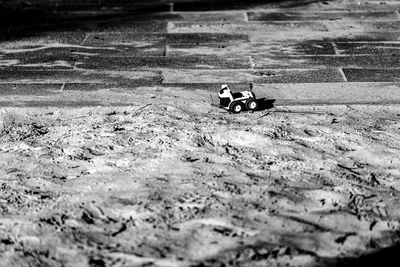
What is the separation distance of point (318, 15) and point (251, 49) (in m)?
1.39

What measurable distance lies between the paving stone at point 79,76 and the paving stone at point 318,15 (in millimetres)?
2017

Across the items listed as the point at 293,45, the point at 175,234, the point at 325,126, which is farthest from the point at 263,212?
the point at 293,45

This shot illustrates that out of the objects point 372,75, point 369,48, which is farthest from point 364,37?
point 372,75

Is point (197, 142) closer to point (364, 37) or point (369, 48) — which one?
point (369, 48)

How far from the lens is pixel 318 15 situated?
23.8 feet

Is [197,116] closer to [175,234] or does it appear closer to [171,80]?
[171,80]

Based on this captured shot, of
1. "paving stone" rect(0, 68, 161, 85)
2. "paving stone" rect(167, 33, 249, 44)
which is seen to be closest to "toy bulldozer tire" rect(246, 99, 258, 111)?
"paving stone" rect(0, 68, 161, 85)

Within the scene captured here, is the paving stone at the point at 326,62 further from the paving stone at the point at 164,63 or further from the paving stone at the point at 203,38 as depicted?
the paving stone at the point at 203,38

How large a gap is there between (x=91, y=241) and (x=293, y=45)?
3.66 m

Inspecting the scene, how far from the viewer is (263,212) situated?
11.3 feet

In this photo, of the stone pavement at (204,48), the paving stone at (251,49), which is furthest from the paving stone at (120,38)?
the paving stone at (251,49)

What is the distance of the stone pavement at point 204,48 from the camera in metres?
5.36

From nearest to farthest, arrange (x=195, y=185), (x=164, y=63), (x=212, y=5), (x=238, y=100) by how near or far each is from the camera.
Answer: (x=195, y=185) → (x=238, y=100) → (x=164, y=63) → (x=212, y=5)

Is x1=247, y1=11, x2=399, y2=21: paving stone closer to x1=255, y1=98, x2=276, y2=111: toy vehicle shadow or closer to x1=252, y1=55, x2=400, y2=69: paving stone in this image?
x1=252, y1=55, x2=400, y2=69: paving stone
